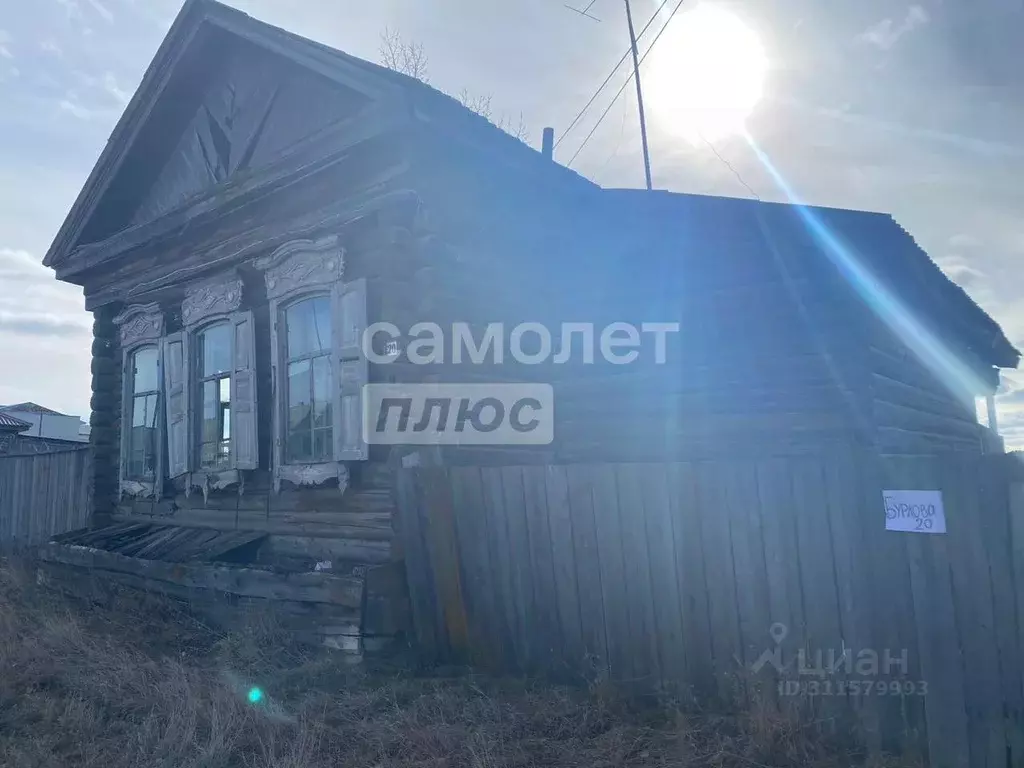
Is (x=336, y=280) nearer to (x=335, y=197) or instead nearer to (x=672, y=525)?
(x=335, y=197)

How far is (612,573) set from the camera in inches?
197

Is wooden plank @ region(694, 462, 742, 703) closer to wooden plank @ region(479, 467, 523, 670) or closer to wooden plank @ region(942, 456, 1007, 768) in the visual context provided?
wooden plank @ region(942, 456, 1007, 768)

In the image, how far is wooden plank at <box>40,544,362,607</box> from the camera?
20.2 ft

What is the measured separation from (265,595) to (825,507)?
180 inches

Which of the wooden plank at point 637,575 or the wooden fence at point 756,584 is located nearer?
the wooden fence at point 756,584

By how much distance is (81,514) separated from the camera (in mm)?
12523

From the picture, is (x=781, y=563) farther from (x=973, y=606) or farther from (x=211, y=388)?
(x=211, y=388)

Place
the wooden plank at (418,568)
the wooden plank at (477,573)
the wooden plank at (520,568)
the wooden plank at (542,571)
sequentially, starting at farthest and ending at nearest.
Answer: the wooden plank at (418,568) < the wooden plank at (477,573) < the wooden plank at (520,568) < the wooden plank at (542,571)

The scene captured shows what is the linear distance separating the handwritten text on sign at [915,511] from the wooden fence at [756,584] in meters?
0.04

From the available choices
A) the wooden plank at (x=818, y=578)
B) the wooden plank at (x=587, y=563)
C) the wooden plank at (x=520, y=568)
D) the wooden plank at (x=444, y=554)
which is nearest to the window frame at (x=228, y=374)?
the wooden plank at (x=444, y=554)

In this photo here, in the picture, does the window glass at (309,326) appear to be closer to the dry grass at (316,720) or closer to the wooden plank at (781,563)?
the dry grass at (316,720)

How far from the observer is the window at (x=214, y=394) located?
9.10 m

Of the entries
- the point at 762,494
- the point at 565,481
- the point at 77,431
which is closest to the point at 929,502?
the point at 762,494

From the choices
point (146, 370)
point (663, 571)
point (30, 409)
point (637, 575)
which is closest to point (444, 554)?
point (637, 575)
